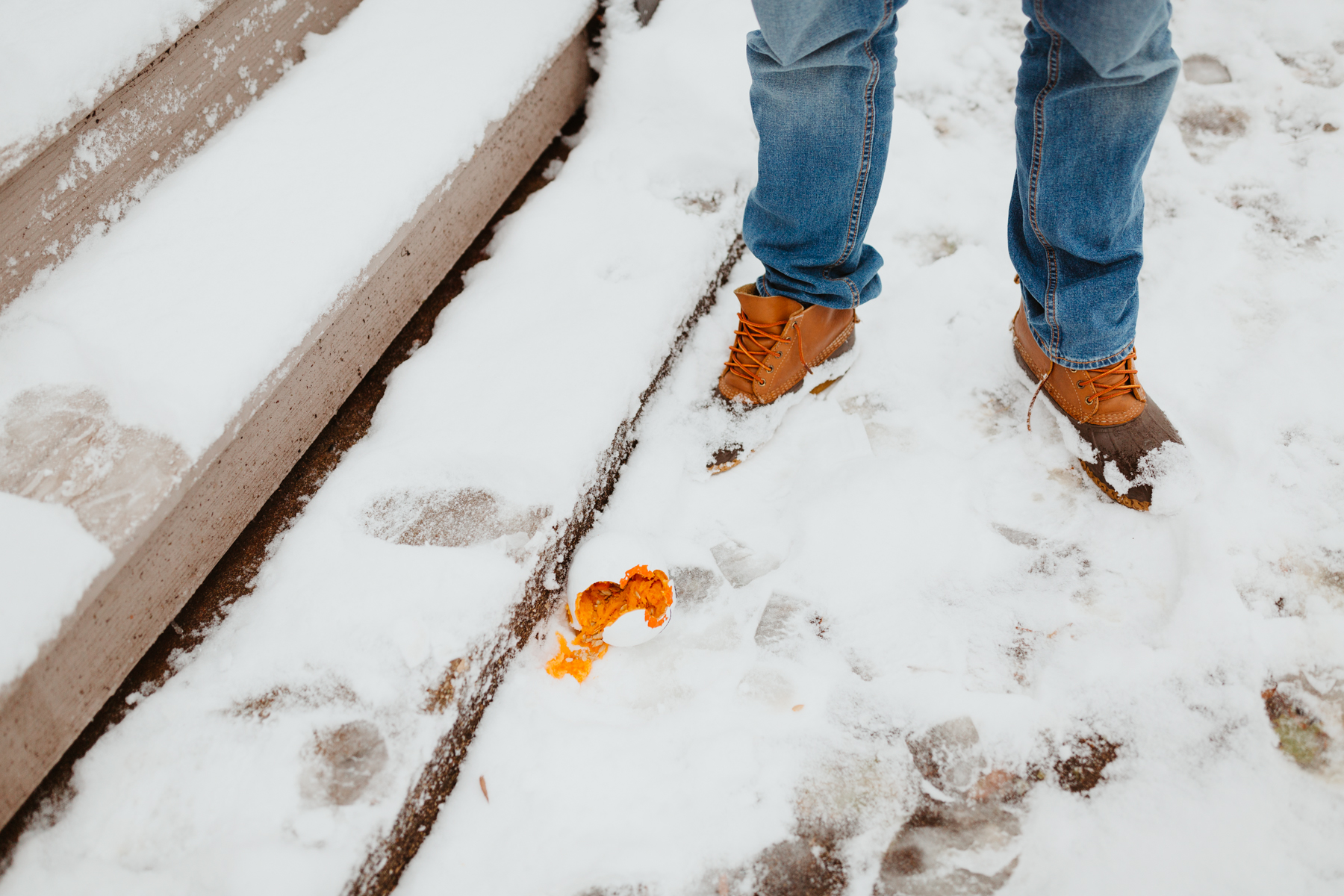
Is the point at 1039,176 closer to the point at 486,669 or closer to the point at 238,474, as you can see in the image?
the point at 486,669

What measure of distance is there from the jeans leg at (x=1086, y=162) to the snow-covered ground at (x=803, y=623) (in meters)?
0.25

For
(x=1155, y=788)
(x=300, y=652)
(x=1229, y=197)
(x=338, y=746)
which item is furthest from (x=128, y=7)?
(x=1229, y=197)

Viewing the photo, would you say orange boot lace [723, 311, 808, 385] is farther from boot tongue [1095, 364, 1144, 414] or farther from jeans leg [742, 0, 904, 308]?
boot tongue [1095, 364, 1144, 414]

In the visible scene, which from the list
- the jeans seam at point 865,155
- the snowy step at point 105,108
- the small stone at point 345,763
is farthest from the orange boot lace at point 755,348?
the snowy step at point 105,108

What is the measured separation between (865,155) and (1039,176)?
0.81ft

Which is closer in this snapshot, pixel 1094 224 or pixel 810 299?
pixel 1094 224

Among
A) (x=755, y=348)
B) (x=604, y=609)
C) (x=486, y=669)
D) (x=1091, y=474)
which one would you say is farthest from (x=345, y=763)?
(x=1091, y=474)

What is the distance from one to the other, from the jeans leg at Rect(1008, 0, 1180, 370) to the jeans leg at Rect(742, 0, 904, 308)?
0.67ft

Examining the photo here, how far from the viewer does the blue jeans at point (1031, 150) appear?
37.1 inches

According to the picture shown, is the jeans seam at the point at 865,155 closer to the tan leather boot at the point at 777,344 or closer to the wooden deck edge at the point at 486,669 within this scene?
the tan leather boot at the point at 777,344

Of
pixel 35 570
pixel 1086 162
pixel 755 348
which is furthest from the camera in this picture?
pixel 755 348

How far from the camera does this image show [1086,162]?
102 cm

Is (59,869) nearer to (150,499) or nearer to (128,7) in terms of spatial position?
(150,499)

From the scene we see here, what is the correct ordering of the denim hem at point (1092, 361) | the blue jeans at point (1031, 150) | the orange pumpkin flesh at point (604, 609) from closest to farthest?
the blue jeans at point (1031, 150), the orange pumpkin flesh at point (604, 609), the denim hem at point (1092, 361)
